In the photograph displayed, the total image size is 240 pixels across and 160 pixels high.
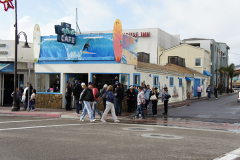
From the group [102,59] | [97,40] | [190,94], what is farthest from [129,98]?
[190,94]

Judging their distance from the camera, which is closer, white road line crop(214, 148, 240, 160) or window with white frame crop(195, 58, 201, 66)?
white road line crop(214, 148, 240, 160)

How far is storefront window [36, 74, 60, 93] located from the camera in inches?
797

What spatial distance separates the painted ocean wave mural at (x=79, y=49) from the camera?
729 inches

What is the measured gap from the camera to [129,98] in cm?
1775

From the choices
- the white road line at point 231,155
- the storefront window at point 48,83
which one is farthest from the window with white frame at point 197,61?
the white road line at point 231,155

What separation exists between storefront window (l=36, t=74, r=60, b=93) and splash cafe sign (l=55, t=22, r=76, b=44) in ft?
9.30

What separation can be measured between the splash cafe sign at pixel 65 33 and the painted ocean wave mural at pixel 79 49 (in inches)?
20.7

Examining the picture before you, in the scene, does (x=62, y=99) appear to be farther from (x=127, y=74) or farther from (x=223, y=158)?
(x=223, y=158)

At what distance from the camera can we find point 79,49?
19250 mm

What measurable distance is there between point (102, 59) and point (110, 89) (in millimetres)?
A: 4702

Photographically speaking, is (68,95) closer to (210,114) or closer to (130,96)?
(130,96)

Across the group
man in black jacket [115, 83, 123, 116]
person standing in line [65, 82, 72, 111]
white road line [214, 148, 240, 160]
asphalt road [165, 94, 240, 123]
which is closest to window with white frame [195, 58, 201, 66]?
asphalt road [165, 94, 240, 123]

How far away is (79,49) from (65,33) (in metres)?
1.47

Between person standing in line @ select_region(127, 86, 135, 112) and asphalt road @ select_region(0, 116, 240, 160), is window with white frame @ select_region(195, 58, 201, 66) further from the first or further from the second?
asphalt road @ select_region(0, 116, 240, 160)
